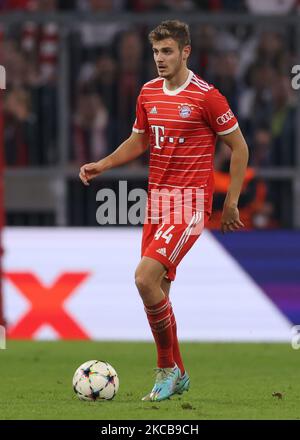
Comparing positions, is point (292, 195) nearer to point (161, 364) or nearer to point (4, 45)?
point (4, 45)

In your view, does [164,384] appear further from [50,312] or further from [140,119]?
[50,312]

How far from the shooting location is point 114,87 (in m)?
13.9

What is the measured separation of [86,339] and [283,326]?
6.19 ft

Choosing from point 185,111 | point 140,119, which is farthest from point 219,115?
point 140,119

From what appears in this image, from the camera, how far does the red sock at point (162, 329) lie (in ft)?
26.9

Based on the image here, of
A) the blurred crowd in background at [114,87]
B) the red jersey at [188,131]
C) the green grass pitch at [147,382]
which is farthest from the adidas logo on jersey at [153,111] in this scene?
the blurred crowd in background at [114,87]

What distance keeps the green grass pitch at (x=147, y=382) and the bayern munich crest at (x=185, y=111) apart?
5.90 ft

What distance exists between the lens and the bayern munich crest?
8203 mm

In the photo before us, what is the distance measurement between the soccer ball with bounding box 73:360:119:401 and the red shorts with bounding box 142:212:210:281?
728mm

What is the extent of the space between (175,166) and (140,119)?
471 mm

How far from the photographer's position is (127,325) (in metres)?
12.5

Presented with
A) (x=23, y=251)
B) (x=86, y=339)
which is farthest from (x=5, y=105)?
(x=86, y=339)

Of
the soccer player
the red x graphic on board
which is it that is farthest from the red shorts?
the red x graphic on board

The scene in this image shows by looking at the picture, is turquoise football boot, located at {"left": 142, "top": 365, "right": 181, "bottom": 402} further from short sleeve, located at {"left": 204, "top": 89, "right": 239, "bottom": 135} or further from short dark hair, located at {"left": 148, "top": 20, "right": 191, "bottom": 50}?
short dark hair, located at {"left": 148, "top": 20, "right": 191, "bottom": 50}
